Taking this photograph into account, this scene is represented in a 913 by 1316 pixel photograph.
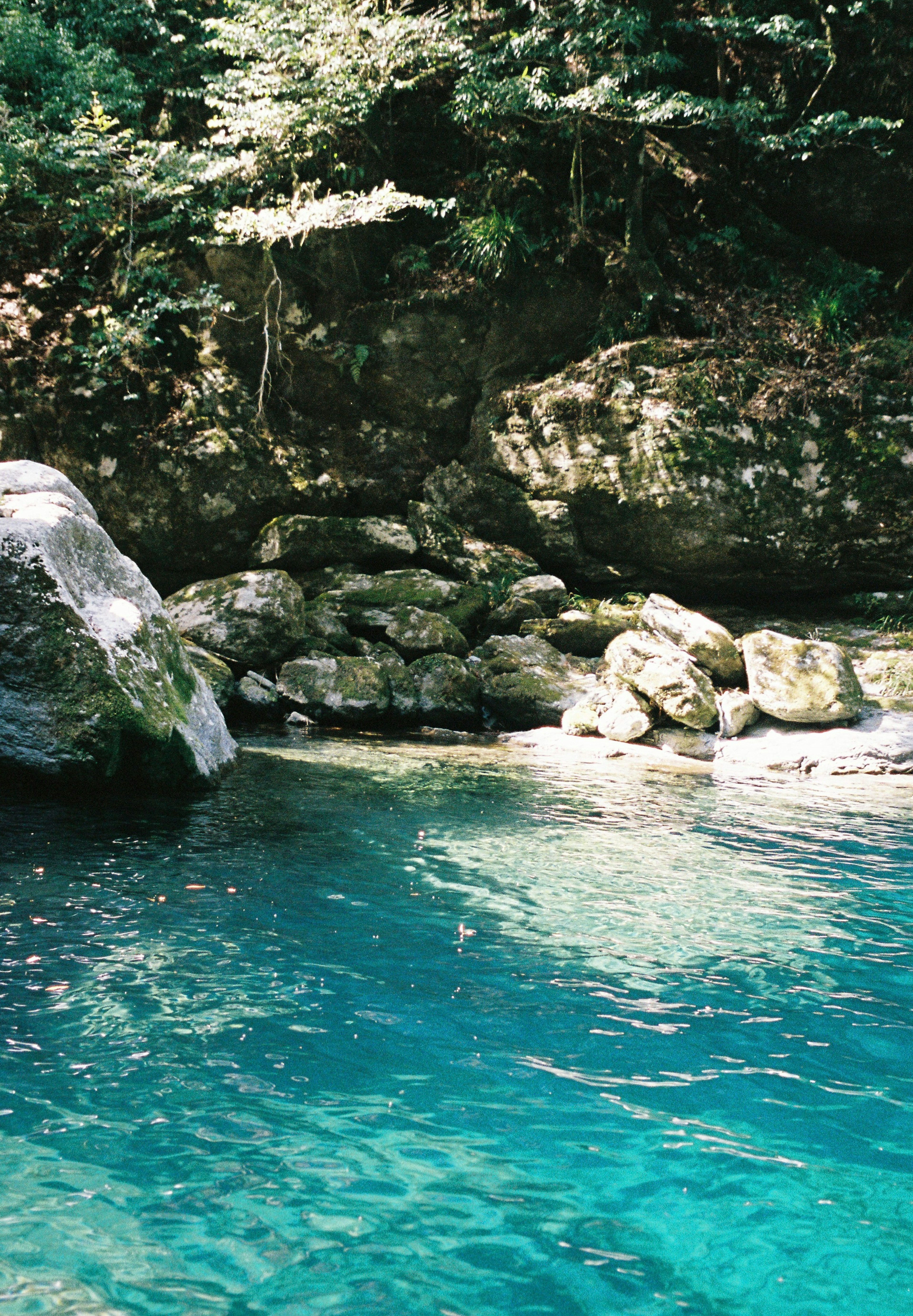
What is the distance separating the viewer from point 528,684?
11.7 meters

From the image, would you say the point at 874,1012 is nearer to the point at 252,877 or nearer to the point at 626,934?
the point at 626,934

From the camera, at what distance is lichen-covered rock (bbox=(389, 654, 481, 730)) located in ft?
38.1

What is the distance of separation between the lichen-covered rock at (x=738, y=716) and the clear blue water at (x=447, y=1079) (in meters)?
4.64

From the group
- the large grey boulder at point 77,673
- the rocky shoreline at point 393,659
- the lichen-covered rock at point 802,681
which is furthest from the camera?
the lichen-covered rock at point 802,681

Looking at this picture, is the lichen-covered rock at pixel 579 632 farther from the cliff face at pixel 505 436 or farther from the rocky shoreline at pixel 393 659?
the cliff face at pixel 505 436

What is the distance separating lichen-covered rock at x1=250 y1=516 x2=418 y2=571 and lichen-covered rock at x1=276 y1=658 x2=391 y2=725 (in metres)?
2.99

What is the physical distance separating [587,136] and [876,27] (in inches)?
200

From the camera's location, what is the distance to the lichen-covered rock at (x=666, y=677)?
10.4 metres

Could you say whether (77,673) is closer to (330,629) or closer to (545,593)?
(330,629)

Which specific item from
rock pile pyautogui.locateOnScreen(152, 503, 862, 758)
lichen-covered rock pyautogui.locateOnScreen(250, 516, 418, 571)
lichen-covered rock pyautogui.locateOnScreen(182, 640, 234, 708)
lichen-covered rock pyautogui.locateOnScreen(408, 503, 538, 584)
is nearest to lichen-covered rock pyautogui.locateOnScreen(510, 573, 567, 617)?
rock pile pyautogui.locateOnScreen(152, 503, 862, 758)

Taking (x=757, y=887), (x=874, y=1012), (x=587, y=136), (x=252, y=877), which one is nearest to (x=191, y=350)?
(x=587, y=136)

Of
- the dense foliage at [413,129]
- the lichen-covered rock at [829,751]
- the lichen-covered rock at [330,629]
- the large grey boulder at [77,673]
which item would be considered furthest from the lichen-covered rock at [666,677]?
the dense foliage at [413,129]

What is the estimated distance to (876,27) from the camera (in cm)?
1451

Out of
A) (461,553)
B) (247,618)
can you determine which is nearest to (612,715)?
(461,553)
